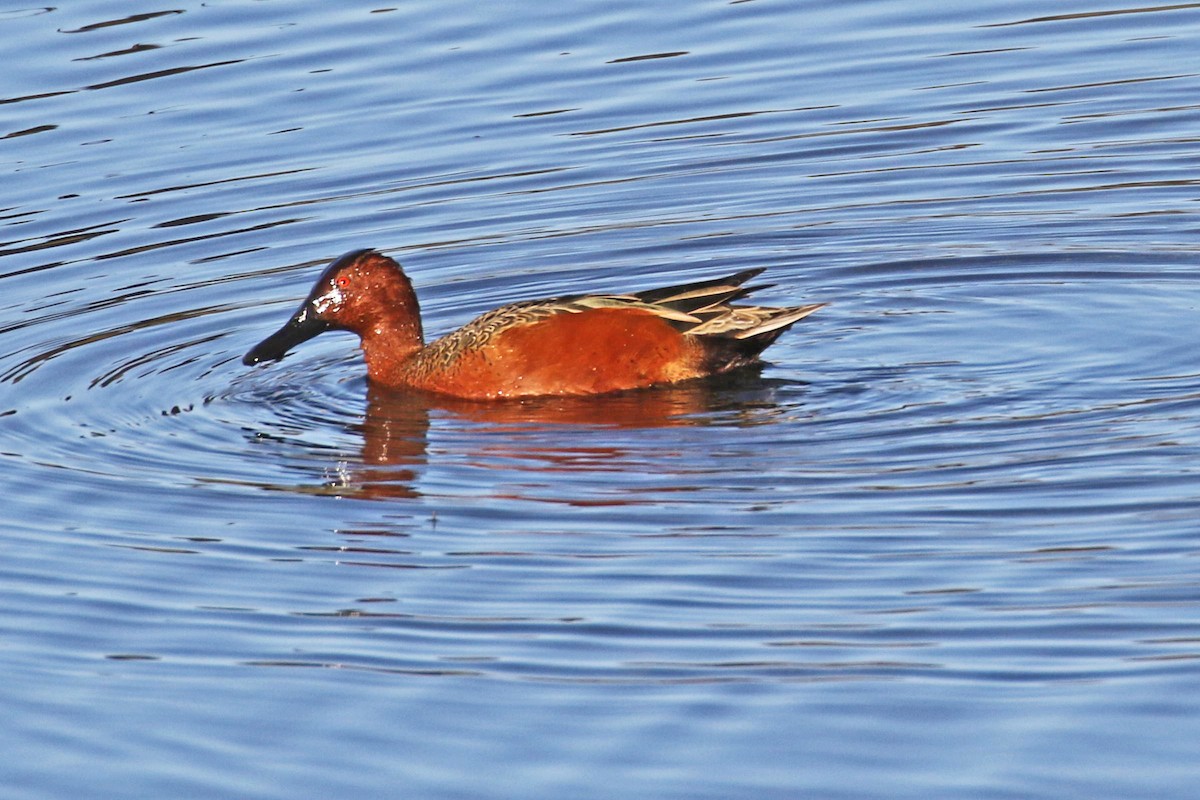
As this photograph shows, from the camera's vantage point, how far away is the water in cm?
708

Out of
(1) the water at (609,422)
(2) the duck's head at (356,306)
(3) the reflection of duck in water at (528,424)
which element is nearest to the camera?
(1) the water at (609,422)

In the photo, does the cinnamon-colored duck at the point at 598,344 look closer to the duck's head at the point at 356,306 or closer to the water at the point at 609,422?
the duck's head at the point at 356,306

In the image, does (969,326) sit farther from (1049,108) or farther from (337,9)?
(337,9)

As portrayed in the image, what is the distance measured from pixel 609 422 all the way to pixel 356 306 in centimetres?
181

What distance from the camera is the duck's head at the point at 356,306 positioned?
11.7 meters

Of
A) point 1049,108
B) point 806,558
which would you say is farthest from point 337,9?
point 806,558

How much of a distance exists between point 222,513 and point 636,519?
6.00ft

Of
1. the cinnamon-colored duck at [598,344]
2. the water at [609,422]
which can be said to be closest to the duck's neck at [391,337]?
the cinnamon-colored duck at [598,344]

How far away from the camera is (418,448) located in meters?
10.5

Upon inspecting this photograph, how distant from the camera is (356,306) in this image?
38.5 feet

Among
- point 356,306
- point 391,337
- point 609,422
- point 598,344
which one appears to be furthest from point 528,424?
point 356,306

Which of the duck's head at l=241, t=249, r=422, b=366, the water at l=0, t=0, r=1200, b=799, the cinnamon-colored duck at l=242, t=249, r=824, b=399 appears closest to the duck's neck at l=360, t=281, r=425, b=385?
the duck's head at l=241, t=249, r=422, b=366

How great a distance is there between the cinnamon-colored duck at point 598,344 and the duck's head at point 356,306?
0.25 ft

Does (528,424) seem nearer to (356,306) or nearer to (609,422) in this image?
(609,422)
